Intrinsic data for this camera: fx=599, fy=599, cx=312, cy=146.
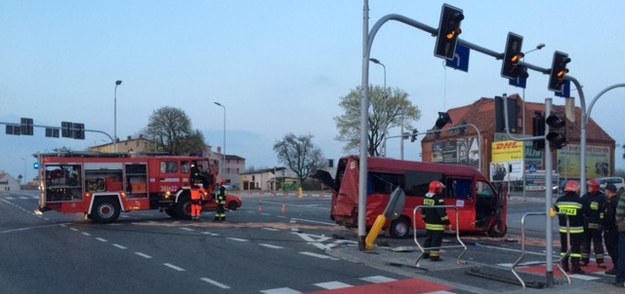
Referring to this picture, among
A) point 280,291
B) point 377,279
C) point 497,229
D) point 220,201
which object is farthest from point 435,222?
point 220,201

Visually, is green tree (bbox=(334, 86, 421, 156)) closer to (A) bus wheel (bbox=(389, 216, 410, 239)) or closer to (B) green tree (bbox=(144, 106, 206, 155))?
(B) green tree (bbox=(144, 106, 206, 155))

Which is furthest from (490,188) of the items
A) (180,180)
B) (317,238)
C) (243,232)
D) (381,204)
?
(180,180)

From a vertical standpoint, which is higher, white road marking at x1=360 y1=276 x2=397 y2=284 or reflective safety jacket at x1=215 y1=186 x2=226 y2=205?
reflective safety jacket at x1=215 y1=186 x2=226 y2=205

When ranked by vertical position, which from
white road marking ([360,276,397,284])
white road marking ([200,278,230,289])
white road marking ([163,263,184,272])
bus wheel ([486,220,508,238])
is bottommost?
bus wheel ([486,220,508,238])

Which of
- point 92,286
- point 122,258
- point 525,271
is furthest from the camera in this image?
point 122,258

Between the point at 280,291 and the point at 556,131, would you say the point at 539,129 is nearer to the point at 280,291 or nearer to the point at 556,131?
the point at 556,131

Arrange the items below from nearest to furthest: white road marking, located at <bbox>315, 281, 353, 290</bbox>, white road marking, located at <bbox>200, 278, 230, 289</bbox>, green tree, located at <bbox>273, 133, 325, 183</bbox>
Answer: white road marking, located at <bbox>200, 278, 230, 289</bbox>
white road marking, located at <bbox>315, 281, 353, 290</bbox>
green tree, located at <bbox>273, 133, 325, 183</bbox>

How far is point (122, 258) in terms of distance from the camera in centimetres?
1298

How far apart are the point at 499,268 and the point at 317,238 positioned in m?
7.18

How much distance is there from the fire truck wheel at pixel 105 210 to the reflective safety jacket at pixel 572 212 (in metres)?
17.0

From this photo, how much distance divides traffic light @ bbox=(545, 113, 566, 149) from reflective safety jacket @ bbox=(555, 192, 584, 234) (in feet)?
6.64

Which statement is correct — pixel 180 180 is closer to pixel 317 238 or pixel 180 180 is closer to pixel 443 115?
pixel 317 238

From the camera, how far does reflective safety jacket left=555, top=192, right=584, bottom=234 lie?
37.6ft

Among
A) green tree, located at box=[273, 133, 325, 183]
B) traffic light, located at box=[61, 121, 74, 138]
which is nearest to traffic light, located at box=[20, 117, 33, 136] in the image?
traffic light, located at box=[61, 121, 74, 138]
